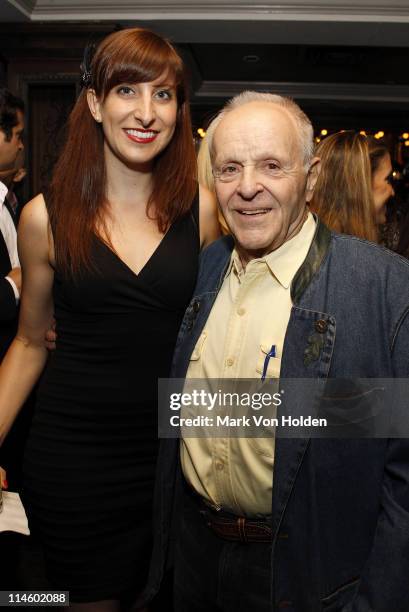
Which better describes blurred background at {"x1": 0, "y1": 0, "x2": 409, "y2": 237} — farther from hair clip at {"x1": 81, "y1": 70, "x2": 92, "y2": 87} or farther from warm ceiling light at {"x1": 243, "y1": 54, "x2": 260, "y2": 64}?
hair clip at {"x1": 81, "y1": 70, "x2": 92, "y2": 87}

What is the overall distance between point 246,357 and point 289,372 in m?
0.12

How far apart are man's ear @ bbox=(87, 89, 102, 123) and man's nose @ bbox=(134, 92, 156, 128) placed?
137 mm

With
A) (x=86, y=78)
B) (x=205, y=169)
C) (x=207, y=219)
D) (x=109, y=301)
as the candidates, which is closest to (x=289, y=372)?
(x=109, y=301)

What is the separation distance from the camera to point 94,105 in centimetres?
159

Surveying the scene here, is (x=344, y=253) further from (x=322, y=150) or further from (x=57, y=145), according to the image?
(x=57, y=145)

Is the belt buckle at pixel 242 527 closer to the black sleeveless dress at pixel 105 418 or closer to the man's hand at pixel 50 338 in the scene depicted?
the black sleeveless dress at pixel 105 418

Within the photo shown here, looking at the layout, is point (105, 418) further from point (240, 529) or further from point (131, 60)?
point (131, 60)

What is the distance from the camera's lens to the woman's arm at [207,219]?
5.62 feet

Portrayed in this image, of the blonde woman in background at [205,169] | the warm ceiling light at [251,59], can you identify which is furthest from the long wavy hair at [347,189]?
the warm ceiling light at [251,59]

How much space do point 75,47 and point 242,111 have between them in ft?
15.8

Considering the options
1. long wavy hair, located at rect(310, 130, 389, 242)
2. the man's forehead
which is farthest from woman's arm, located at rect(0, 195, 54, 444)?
long wavy hair, located at rect(310, 130, 389, 242)

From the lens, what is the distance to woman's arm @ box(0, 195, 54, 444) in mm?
1604

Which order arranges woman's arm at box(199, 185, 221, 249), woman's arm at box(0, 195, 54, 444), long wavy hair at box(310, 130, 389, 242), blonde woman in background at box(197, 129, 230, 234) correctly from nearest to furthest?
woman's arm at box(0, 195, 54, 444) < woman's arm at box(199, 185, 221, 249) < blonde woman in background at box(197, 129, 230, 234) < long wavy hair at box(310, 130, 389, 242)

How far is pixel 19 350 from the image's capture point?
1.75m
